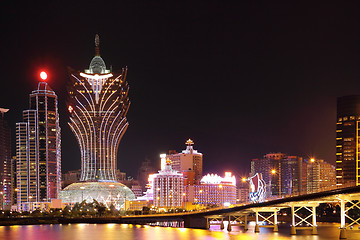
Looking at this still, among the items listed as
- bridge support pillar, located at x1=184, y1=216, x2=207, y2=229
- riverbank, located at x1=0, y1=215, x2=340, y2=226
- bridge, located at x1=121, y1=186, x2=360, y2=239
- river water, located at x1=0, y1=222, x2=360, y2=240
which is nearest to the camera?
bridge, located at x1=121, y1=186, x2=360, y2=239

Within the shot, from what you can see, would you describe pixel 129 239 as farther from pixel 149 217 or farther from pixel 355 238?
pixel 149 217

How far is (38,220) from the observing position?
7279 inches

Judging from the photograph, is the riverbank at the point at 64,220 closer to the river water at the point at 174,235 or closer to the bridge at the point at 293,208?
the bridge at the point at 293,208

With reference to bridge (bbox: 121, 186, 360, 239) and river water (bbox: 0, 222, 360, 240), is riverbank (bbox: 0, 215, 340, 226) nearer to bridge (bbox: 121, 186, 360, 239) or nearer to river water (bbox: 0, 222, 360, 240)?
bridge (bbox: 121, 186, 360, 239)

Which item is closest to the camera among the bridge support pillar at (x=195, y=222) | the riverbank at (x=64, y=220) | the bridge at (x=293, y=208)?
the bridge at (x=293, y=208)

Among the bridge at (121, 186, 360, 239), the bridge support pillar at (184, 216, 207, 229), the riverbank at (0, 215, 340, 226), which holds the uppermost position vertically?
the bridge at (121, 186, 360, 239)

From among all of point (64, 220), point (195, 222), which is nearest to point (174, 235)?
point (195, 222)

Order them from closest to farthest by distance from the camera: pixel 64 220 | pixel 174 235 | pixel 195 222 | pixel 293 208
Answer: pixel 293 208 → pixel 174 235 → pixel 195 222 → pixel 64 220

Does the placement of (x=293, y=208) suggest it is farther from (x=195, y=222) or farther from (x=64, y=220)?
A: (x=64, y=220)

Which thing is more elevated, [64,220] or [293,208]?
[293,208]

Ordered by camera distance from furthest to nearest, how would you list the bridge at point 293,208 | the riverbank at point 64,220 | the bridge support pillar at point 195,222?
1. the riverbank at point 64,220
2. the bridge support pillar at point 195,222
3. the bridge at point 293,208

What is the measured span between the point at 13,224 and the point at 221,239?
9254 centimetres

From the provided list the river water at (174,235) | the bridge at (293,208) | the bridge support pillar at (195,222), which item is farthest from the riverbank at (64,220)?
the river water at (174,235)

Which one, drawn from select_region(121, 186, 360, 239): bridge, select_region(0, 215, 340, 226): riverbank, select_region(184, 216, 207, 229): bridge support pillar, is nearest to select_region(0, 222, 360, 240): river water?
select_region(121, 186, 360, 239): bridge
